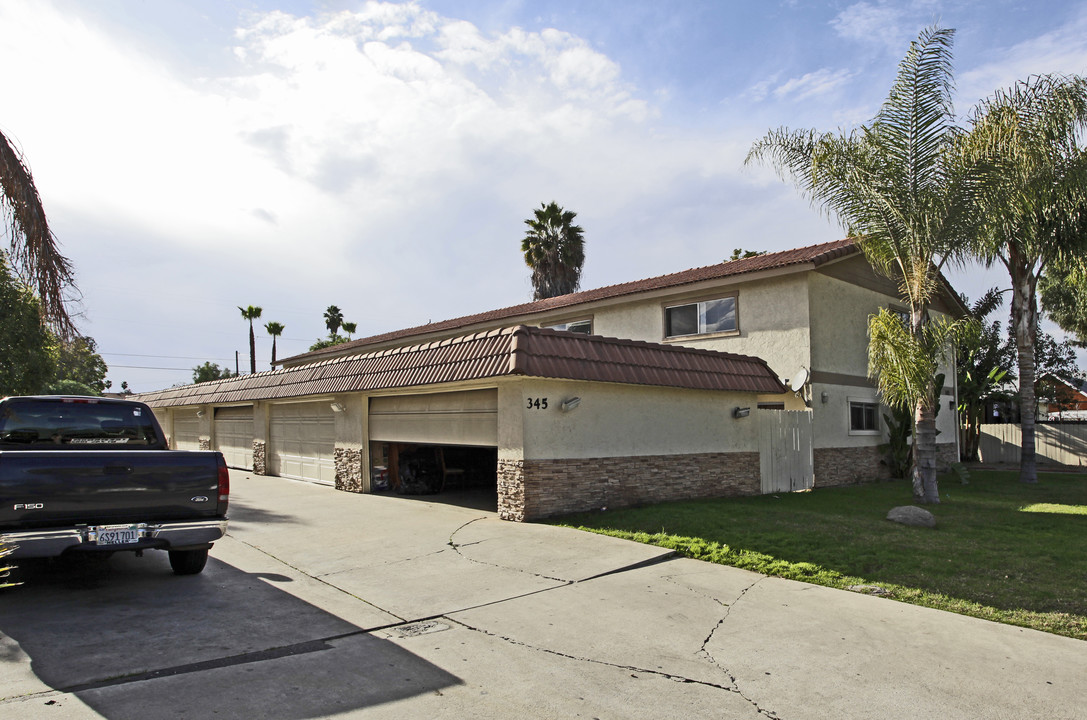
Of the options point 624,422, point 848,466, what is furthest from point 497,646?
point 848,466

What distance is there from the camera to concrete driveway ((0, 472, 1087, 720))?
163 inches

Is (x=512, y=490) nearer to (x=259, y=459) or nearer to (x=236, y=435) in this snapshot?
(x=259, y=459)

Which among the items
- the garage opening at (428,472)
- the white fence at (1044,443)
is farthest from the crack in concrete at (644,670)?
the white fence at (1044,443)

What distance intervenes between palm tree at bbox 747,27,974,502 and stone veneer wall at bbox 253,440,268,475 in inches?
630

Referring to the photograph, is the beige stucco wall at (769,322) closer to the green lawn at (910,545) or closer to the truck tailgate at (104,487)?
the green lawn at (910,545)

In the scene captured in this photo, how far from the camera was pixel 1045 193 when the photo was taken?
1373 cm

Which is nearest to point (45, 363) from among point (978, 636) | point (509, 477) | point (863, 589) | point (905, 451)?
point (509, 477)

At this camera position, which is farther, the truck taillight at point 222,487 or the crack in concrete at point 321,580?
the truck taillight at point 222,487

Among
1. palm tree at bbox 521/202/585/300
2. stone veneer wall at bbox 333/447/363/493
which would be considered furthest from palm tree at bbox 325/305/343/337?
stone veneer wall at bbox 333/447/363/493

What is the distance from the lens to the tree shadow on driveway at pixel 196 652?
4102 millimetres

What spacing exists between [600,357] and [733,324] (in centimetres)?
687

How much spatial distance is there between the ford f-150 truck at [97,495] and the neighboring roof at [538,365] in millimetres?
4561

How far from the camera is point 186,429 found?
2631 centimetres

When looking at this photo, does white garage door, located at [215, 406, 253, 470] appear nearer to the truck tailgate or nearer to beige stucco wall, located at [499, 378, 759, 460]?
beige stucco wall, located at [499, 378, 759, 460]
